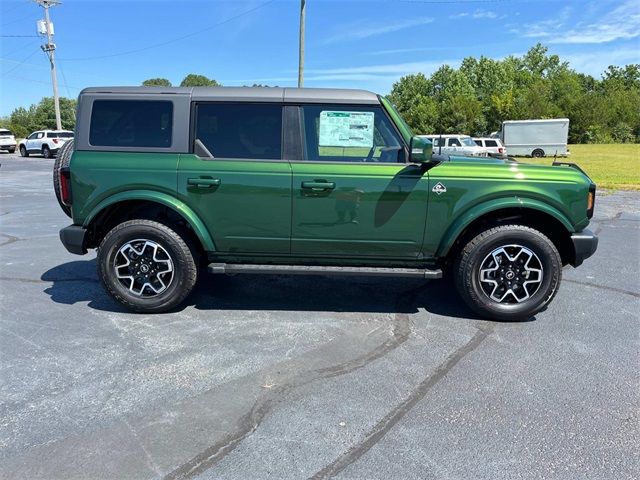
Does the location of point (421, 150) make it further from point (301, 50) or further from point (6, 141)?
point (6, 141)

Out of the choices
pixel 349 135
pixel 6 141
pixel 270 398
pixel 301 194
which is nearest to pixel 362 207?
pixel 301 194

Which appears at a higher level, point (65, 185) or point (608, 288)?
point (65, 185)

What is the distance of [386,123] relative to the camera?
417cm

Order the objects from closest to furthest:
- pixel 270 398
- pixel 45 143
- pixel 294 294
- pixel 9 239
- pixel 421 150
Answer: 1. pixel 270 398
2. pixel 421 150
3. pixel 294 294
4. pixel 9 239
5. pixel 45 143

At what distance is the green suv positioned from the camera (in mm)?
4078

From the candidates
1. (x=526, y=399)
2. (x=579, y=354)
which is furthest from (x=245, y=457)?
(x=579, y=354)

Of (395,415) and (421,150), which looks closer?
(395,415)

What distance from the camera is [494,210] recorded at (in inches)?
161

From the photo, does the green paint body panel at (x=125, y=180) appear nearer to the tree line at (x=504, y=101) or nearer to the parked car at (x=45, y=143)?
the parked car at (x=45, y=143)

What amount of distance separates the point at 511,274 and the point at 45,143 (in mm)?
33255

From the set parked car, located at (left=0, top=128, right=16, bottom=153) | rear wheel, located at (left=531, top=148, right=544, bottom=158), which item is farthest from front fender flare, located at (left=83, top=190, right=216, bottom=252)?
rear wheel, located at (left=531, top=148, right=544, bottom=158)

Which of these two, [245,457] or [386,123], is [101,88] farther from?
[245,457]

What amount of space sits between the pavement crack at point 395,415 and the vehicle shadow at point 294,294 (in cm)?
82

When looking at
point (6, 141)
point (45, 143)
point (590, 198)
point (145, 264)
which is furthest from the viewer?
point (6, 141)
